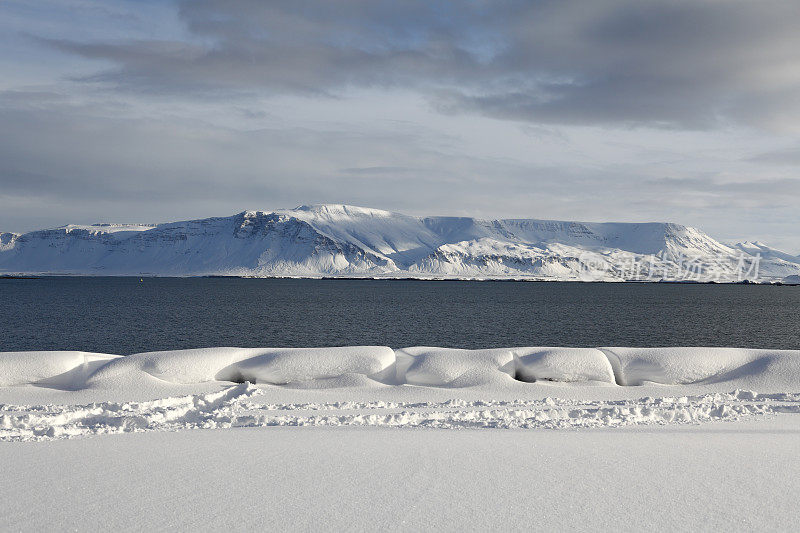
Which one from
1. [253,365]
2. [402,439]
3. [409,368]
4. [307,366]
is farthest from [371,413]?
[253,365]

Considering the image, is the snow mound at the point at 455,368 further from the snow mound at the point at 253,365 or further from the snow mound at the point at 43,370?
the snow mound at the point at 43,370

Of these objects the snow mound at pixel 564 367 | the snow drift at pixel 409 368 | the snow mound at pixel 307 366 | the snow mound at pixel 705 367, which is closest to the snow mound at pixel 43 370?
the snow drift at pixel 409 368

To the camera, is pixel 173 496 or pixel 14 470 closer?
pixel 173 496

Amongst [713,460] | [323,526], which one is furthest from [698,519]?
[323,526]

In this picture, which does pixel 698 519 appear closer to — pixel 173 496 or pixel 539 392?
pixel 173 496

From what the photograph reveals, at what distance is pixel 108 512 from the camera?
7.19m

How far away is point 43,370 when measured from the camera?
1612cm

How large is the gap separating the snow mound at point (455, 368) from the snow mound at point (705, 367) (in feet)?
10.5

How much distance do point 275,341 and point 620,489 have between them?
41621mm

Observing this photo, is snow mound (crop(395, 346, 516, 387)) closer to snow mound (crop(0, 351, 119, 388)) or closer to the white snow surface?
the white snow surface

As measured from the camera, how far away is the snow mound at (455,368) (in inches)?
636

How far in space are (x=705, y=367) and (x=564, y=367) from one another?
3915 millimetres

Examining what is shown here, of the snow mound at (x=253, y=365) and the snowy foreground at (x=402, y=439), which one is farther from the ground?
the snow mound at (x=253, y=365)

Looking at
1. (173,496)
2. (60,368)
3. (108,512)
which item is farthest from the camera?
(60,368)
